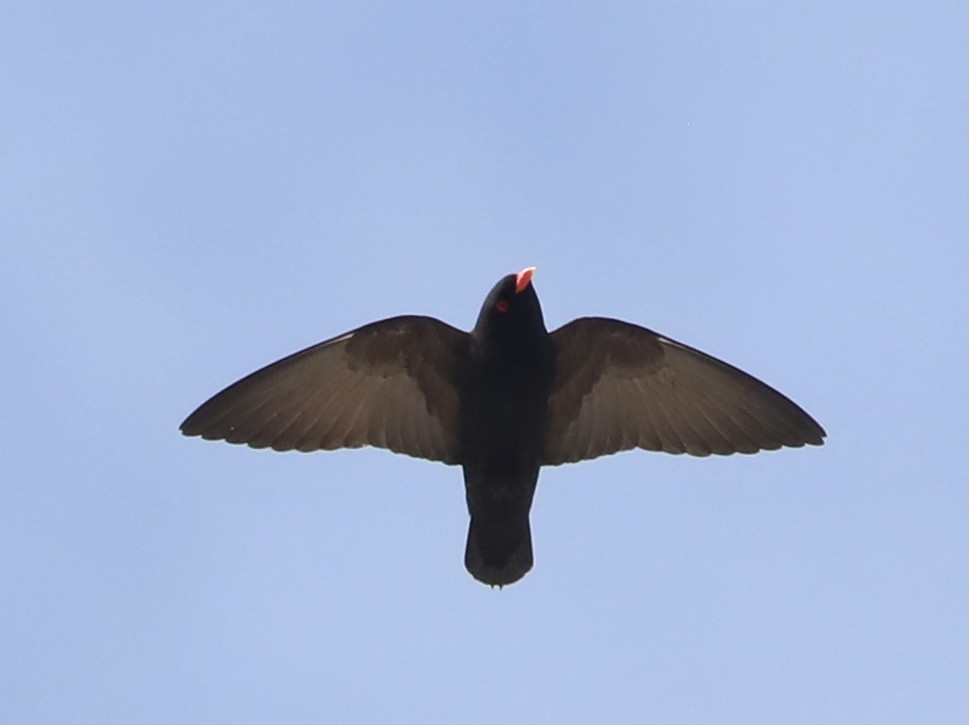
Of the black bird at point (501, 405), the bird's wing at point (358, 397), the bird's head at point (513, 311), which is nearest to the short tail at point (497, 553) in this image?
the black bird at point (501, 405)

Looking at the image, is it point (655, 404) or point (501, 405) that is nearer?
point (501, 405)

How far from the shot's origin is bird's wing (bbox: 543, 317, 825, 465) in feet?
41.4

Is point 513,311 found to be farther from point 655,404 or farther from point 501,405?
point 655,404

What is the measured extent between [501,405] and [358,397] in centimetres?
136

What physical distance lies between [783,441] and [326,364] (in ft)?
12.3

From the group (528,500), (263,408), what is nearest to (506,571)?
(528,500)

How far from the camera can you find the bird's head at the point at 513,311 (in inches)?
456

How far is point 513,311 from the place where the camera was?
1165cm

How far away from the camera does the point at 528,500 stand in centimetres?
1230

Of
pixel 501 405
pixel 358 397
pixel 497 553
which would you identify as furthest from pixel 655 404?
pixel 358 397

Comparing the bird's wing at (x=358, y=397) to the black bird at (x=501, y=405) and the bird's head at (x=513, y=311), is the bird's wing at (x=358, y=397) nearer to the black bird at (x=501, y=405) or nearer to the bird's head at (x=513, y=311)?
the black bird at (x=501, y=405)

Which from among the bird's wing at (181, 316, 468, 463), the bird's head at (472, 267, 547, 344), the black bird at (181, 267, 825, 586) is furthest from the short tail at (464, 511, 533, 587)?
the bird's head at (472, 267, 547, 344)

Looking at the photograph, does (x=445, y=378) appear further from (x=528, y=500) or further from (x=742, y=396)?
(x=742, y=396)

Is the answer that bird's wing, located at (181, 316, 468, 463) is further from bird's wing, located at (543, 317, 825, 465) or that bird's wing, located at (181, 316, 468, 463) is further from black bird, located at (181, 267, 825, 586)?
bird's wing, located at (543, 317, 825, 465)
